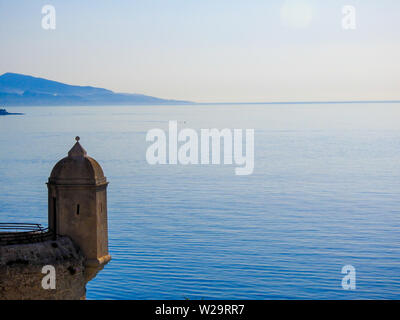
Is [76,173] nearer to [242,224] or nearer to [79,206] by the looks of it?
[79,206]

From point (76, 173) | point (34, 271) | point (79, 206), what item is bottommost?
point (34, 271)

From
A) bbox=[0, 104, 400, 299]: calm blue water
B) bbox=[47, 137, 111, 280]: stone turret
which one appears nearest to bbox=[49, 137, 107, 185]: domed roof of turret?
bbox=[47, 137, 111, 280]: stone turret

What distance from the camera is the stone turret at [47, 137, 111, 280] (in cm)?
2230

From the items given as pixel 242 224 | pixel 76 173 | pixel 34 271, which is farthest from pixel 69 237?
pixel 242 224

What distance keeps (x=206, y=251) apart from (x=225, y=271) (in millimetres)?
4612

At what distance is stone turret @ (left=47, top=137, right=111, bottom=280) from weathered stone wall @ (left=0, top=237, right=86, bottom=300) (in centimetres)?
101

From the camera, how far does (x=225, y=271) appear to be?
142ft

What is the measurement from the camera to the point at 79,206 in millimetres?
22406

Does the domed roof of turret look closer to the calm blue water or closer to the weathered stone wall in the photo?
the weathered stone wall

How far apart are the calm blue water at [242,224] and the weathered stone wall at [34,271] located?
13014 millimetres

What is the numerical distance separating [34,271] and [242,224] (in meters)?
37.4

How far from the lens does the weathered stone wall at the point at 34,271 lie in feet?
64.8
